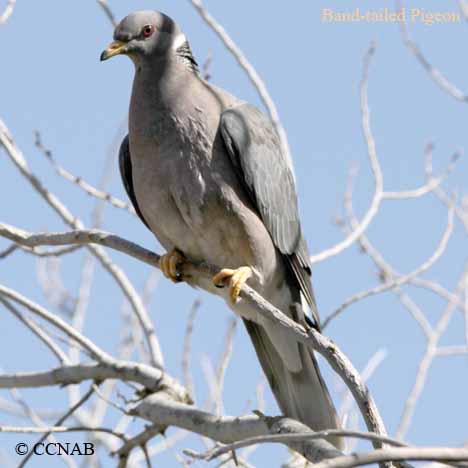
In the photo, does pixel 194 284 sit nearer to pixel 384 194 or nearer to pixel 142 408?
pixel 142 408

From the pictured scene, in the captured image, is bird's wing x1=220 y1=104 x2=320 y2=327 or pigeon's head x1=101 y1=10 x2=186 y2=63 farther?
pigeon's head x1=101 y1=10 x2=186 y2=63

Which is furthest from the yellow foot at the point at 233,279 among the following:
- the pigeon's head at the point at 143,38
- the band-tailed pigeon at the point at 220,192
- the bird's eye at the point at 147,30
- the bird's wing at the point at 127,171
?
the bird's eye at the point at 147,30

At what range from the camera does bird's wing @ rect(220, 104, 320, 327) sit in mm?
4781

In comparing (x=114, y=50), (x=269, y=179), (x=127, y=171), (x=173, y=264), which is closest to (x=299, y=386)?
(x=173, y=264)

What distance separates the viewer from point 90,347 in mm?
4641

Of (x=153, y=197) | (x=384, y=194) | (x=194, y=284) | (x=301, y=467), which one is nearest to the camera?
(x=301, y=467)

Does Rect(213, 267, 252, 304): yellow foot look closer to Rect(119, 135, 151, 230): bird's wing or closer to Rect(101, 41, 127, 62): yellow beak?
Rect(119, 135, 151, 230): bird's wing

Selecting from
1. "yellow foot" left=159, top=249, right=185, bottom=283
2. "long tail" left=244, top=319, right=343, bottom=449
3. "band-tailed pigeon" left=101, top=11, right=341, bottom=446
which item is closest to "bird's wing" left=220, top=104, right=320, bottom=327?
"band-tailed pigeon" left=101, top=11, right=341, bottom=446

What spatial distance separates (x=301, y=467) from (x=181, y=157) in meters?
1.66

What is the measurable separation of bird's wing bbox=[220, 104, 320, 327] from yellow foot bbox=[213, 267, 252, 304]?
0.31 meters

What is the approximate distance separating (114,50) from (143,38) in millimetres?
186

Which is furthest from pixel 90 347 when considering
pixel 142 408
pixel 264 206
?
pixel 264 206

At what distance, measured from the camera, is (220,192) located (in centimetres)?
469

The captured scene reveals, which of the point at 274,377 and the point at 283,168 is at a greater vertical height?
the point at 283,168
